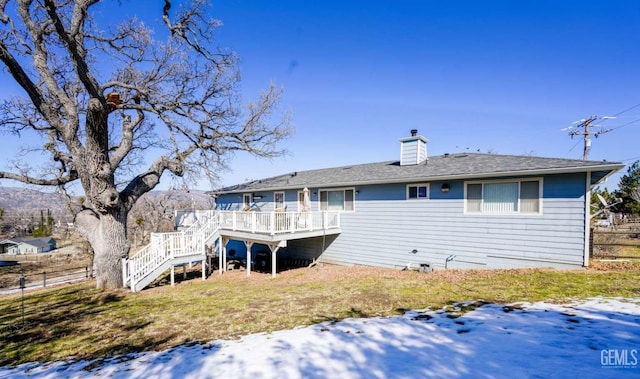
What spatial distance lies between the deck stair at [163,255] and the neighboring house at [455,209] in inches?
173

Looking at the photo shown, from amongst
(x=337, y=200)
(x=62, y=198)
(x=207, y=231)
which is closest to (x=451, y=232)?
(x=337, y=200)

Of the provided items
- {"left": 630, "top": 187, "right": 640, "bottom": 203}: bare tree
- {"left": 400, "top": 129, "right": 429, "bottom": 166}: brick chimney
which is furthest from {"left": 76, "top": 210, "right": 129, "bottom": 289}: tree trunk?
{"left": 630, "top": 187, "right": 640, "bottom": 203}: bare tree

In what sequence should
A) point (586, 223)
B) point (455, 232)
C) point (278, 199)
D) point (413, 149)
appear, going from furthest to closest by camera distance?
point (278, 199) < point (413, 149) < point (455, 232) < point (586, 223)

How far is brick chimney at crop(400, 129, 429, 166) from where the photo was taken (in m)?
12.0

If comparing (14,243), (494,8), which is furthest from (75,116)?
(14,243)

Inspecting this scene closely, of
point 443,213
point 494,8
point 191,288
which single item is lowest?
point 191,288

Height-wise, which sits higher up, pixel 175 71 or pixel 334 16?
pixel 334 16

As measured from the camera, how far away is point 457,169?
990 cm

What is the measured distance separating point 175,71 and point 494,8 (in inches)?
478

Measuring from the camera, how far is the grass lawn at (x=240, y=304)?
16.8 ft

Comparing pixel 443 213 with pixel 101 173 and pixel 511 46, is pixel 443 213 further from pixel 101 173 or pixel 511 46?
pixel 101 173

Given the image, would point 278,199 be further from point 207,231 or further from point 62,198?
point 62,198

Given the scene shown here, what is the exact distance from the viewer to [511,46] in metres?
11.6

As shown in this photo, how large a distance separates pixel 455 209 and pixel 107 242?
11.8 meters
